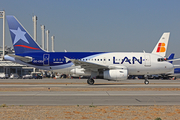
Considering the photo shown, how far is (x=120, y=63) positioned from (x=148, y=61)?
12.0ft

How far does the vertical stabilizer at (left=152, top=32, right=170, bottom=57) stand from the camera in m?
48.4

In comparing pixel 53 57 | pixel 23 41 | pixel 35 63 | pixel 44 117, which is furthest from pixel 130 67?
pixel 44 117

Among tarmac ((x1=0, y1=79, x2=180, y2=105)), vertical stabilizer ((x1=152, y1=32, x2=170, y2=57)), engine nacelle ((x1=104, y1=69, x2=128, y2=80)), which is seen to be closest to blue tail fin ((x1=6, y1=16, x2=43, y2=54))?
engine nacelle ((x1=104, y1=69, x2=128, y2=80))

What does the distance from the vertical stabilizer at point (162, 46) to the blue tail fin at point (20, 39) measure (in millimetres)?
28006

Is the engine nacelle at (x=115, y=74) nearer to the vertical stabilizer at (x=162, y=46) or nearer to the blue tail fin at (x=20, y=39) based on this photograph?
the blue tail fin at (x=20, y=39)

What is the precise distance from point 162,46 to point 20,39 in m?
30.9

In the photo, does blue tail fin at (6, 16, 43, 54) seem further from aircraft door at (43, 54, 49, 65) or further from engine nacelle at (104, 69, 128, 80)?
engine nacelle at (104, 69, 128, 80)

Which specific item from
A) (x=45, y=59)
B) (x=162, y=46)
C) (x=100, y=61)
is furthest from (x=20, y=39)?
(x=162, y=46)

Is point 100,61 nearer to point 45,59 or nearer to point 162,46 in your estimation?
point 45,59

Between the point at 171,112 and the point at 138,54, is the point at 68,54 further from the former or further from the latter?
the point at 171,112

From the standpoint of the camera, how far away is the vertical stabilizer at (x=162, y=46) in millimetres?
48406

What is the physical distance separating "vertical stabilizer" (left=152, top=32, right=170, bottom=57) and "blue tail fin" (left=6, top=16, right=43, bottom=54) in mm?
28006

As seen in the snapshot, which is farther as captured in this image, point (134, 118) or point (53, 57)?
point (53, 57)

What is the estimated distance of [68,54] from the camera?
29.1 meters
